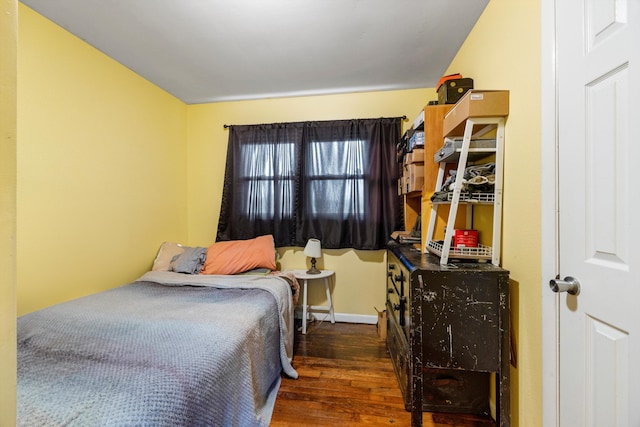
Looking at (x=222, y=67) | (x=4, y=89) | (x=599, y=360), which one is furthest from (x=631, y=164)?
(x=222, y=67)

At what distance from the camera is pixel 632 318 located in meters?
0.75

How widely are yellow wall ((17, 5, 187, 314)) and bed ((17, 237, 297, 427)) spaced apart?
290mm

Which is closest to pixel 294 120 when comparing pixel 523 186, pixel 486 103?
pixel 486 103

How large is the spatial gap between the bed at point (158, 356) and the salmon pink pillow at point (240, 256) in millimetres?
384

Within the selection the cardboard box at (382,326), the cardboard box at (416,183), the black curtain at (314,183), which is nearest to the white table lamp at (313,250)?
the black curtain at (314,183)

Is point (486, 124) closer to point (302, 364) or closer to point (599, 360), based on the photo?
point (599, 360)

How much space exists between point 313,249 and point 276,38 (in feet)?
6.04

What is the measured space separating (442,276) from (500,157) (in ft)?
2.38

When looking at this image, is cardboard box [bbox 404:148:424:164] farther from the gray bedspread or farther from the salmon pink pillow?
the salmon pink pillow

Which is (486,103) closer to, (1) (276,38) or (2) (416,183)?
(2) (416,183)

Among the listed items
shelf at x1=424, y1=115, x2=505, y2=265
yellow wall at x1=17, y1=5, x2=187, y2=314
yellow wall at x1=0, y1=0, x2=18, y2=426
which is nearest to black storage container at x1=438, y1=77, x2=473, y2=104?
shelf at x1=424, y1=115, x2=505, y2=265

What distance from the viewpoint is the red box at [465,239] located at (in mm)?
1483

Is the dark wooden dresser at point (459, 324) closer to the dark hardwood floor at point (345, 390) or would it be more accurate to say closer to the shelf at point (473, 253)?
the shelf at point (473, 253)

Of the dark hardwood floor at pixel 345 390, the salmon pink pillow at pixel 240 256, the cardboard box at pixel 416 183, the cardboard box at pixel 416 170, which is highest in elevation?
the cardboard box at pixel 416 170
